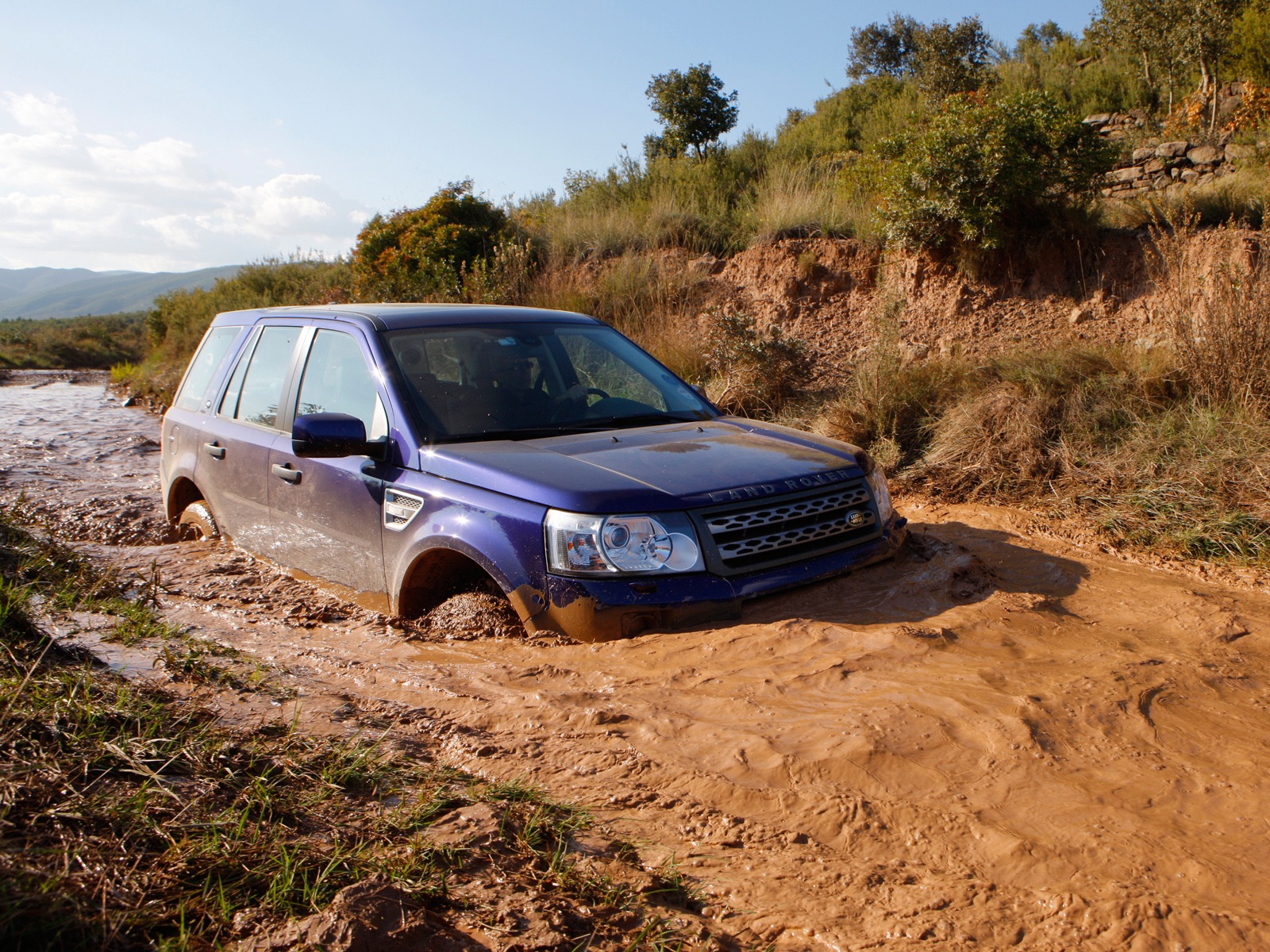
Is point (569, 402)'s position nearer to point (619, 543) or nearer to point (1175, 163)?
point (619, 543)

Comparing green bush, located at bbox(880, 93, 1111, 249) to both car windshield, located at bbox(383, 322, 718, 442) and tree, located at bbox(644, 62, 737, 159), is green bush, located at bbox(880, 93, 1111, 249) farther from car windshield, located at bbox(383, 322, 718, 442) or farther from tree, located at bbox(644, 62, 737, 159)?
tree, located at bbox(644, 62, 737, 159)

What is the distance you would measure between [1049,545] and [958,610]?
2.07m

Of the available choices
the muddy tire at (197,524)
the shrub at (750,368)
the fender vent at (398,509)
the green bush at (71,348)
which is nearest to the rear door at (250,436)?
the muddy tire at (197,524)

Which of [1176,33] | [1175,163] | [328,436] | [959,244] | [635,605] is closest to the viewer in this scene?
[635,605]

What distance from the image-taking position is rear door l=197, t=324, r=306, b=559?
495 cm

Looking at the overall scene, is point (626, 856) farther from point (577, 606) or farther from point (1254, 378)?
point (1254, 378)

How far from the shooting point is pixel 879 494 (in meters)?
4.30

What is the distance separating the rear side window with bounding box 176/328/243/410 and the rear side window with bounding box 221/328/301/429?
347 mm

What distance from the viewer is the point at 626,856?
234 centimetres

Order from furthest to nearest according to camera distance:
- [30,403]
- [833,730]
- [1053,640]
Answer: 1. [30,403]
2. [1053,640]
3. [833,730]

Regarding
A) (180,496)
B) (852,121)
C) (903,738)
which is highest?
(852,121)

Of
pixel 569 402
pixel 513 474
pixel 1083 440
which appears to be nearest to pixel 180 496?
pixel 569 402

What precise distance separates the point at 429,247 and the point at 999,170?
344 inches

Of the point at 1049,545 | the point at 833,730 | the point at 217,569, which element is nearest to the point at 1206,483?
the point at 1049,545
